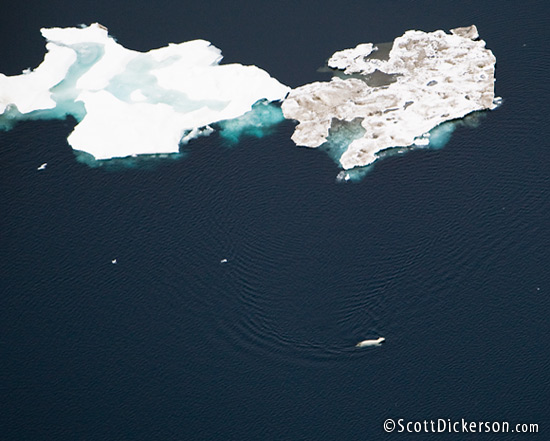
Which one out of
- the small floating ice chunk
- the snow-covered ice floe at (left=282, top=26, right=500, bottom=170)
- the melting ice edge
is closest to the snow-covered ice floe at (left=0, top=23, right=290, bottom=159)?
the melting ice edge

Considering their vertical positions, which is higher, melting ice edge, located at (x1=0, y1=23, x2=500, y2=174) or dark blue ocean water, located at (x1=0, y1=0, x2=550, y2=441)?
melting ice edge, located at (x1=0, y1=23, x2=500, y2=174)

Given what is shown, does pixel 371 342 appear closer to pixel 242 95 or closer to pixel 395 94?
pixel 395 94

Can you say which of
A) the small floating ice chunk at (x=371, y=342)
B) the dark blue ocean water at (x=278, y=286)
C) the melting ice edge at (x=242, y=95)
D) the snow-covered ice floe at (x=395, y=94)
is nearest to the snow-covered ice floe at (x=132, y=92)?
the melting ice edge at (x=242, y=95)

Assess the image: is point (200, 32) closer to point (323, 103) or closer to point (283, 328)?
point (323, 103)

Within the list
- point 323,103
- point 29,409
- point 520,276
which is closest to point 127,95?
point 323,103

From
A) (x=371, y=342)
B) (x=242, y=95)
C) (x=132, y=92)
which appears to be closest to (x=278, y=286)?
(x=371, y=342)

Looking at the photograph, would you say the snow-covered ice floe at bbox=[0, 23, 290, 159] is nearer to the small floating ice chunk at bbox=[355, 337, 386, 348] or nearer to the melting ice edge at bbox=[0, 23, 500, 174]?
the melting ice edge at bbox=[0, 23, 500, 174]
